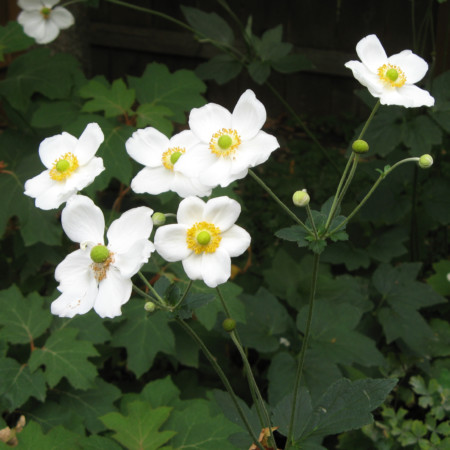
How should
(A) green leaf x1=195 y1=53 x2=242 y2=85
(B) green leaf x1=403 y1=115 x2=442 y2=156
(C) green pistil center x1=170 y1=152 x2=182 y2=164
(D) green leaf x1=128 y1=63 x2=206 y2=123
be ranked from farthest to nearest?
(A) green leaf x1=195 y1=53 x2=242 y2=85
(D) green leaf x1=128 y1=63 x2=206 y2=123
(B) green leaf x1=403 y1=115 x2=442 y2=156
(C) green pistil center x1=170 y1=152 x2=182 y2=164

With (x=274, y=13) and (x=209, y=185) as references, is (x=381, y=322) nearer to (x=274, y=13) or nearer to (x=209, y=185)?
(x=209, y=185)

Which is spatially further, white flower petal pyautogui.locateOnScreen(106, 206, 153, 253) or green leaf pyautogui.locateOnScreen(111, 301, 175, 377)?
green leaf pyautogui.locateOnScreen(111, 301, 175, 377)

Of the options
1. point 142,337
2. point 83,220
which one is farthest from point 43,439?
point 83,220

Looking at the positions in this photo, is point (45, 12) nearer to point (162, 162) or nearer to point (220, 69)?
point (220, 69)

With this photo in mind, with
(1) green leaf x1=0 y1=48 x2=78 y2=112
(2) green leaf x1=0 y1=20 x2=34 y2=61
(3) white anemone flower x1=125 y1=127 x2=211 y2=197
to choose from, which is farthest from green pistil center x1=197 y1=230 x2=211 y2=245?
(2) green leaf x1=0 y1=20 x2=34 y2=61

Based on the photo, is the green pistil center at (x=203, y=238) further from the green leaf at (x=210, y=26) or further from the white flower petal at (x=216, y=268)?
the green leaf at (x=210, y=26)

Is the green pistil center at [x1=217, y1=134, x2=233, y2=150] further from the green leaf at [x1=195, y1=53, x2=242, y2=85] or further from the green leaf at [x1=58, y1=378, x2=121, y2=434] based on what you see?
the green leaf at [x1=195, y1=53, x2=242, y2=85]
